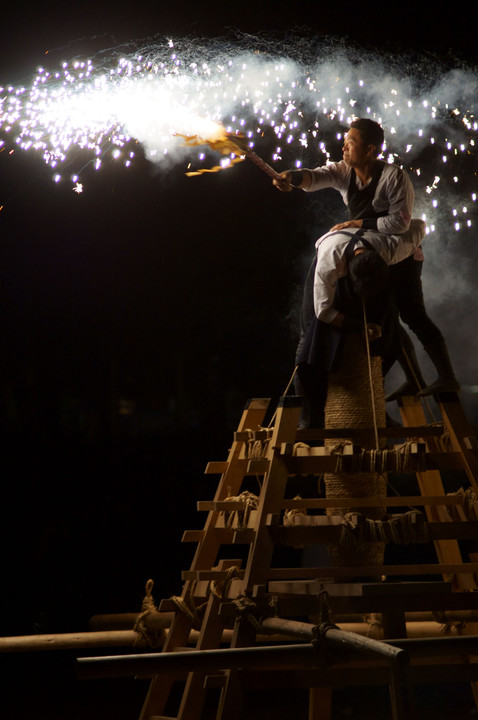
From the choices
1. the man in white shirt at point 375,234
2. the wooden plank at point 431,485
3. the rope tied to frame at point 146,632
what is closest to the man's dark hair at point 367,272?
the man in white shirt at point 375,234

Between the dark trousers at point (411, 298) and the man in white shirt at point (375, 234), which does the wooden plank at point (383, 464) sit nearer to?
the man in white shirt at point (375, 234)

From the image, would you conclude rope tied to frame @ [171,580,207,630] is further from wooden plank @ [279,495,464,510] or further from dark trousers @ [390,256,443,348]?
dark trousers @ [390,256,443,348]

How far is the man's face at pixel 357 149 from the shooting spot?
240cm

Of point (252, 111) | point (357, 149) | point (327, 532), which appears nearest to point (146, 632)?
point (327, 532)

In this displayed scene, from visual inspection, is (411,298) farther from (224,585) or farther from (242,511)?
(224,585)

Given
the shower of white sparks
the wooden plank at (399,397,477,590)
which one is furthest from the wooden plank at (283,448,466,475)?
the shower of white sparks

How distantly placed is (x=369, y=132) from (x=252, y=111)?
3.88ft

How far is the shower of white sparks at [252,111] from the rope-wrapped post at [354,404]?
123 cm

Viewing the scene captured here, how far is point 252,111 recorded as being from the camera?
3463 millimetres

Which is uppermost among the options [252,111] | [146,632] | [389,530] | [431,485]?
[252,111]

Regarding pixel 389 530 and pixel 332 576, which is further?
pixel 332 576

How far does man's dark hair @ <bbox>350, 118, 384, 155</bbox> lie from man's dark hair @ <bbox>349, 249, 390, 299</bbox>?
1.23ft

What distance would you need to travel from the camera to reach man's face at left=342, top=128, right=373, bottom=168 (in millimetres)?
2404

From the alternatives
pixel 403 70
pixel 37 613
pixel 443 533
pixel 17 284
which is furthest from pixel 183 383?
pixel 443 533
